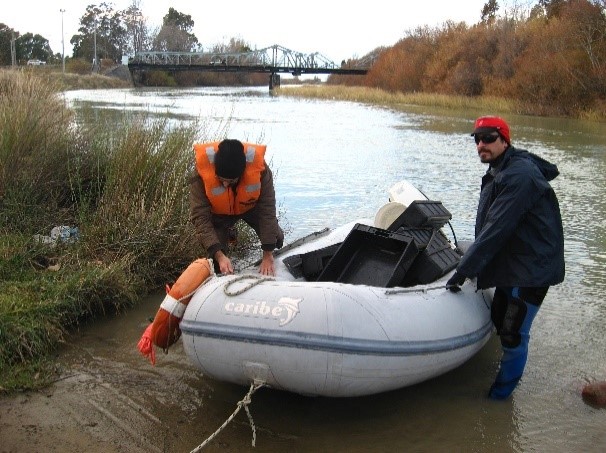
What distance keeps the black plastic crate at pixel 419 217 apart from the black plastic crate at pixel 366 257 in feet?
0.80

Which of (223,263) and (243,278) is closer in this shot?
(243,278)

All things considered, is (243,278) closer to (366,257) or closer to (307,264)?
(307,264)

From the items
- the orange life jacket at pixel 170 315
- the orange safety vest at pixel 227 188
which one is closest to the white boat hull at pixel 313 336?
the orange life jacket at pixel 170 315

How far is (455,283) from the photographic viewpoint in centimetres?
392

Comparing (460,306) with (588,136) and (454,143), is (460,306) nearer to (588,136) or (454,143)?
(454,143)

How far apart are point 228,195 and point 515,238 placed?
5.87ft

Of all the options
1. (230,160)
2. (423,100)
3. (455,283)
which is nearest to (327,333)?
(455,283)

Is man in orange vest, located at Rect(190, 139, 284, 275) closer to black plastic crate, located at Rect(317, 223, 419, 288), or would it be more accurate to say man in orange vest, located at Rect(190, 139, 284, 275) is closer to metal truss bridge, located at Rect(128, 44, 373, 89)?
black plastic crate, located at Rect(317, 223, 419, 288)

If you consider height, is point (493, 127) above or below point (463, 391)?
above

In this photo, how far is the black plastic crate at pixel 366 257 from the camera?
458cm

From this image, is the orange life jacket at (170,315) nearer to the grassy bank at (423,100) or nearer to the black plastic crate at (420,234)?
the black plastic crate at (420,234)

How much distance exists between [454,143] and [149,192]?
12.8 metres

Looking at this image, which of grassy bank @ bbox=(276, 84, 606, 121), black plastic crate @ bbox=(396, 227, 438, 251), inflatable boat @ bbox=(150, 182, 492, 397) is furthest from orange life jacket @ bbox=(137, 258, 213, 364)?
grassy bank @ bbox=(276, 84, 606, 121)

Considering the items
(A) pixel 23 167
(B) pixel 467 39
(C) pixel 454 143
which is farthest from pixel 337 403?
(B) pixel 467 39
